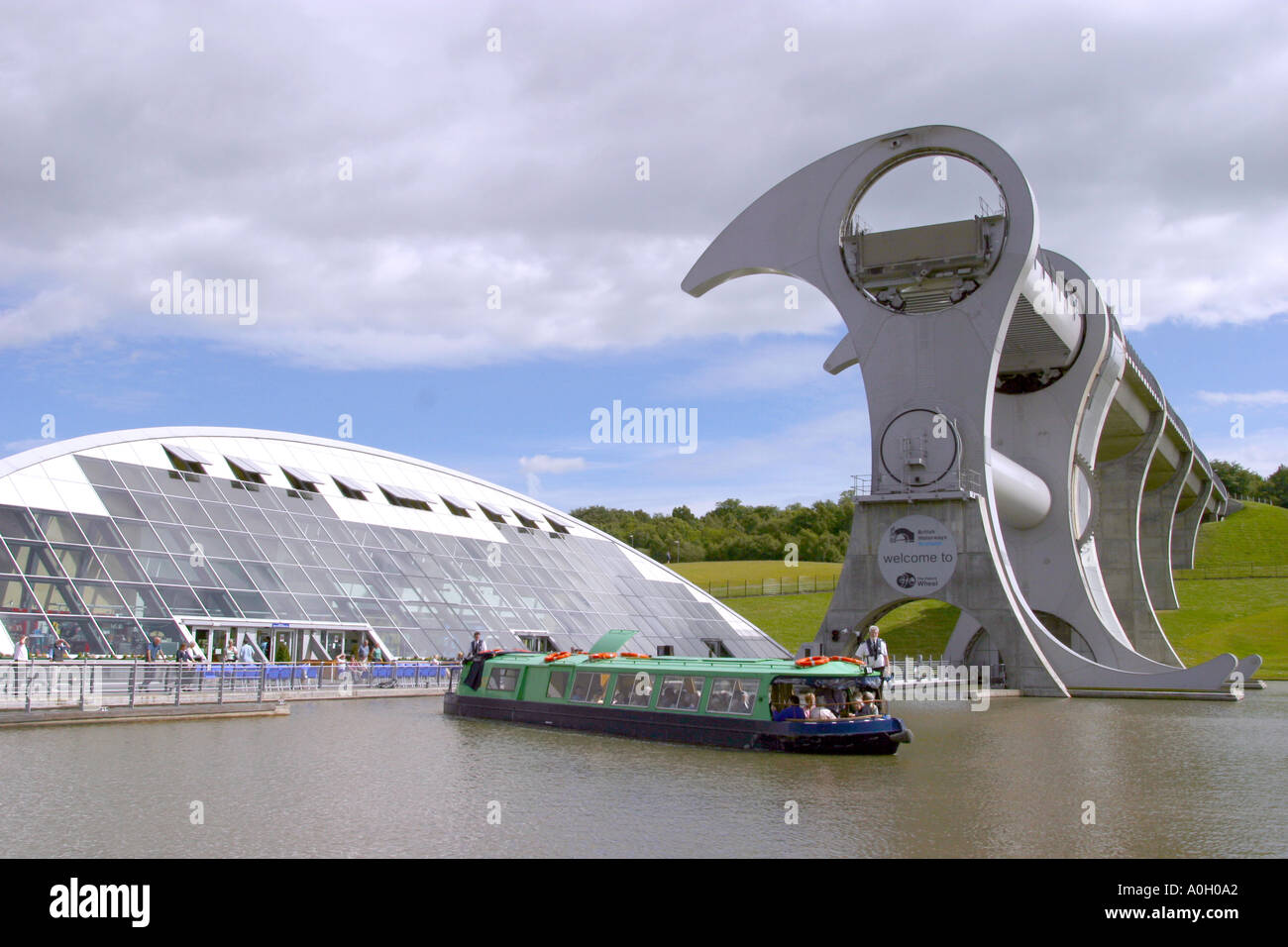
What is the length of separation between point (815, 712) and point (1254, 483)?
156948 mm

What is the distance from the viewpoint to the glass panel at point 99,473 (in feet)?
115

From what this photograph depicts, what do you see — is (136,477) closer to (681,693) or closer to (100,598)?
(100,598)

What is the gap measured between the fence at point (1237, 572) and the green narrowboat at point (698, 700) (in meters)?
78.0

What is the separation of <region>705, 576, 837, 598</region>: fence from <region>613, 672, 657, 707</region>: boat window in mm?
69370

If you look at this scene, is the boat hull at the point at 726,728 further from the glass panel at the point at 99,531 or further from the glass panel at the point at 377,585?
the glass panel at the point at 377,585

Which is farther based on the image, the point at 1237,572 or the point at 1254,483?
the point at 1254,483

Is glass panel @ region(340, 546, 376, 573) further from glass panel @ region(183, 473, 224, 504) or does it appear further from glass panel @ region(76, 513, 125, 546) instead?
glass panel @ region(76, 513, 125, 546)

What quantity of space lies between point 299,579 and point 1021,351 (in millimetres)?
30727

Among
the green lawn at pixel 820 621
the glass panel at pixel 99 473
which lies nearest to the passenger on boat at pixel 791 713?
the glass panel at pixel 99 473

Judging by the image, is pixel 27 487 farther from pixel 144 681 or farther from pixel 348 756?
pixel 348 756

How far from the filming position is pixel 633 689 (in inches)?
946

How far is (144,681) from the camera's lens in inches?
1049

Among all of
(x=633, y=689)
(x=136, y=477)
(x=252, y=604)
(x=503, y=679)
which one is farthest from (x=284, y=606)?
(x=633, y=689)

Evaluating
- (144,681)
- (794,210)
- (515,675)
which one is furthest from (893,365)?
(144,681)
